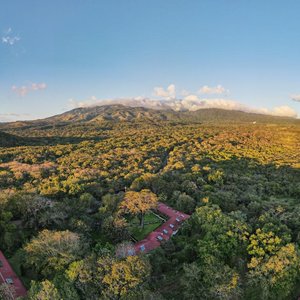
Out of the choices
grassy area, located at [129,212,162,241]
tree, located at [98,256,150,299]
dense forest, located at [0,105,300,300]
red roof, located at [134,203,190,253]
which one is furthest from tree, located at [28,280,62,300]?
grassy area, located at [129,212,162,241]

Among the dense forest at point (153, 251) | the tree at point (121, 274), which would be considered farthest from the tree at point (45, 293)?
the tree at point (121, 274)

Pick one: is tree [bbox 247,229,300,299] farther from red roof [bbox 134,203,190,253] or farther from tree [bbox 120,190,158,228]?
tree [bbox 120,190,158,228]

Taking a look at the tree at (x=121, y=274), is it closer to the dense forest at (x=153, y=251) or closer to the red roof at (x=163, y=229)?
the dense forest at (x=153, y=251)

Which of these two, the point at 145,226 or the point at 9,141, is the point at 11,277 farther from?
the point at 9,141

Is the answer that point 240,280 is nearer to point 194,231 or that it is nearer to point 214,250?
point 214,250

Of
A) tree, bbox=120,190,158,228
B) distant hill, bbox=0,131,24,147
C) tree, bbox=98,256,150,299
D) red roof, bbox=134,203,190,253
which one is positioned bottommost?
red roof, bbox=134,203,190,253

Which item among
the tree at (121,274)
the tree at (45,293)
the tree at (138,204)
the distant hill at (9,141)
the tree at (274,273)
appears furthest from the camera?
the distant hill at (9,141)
